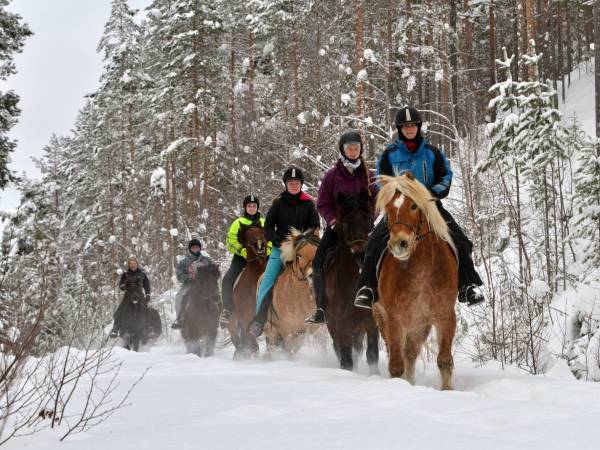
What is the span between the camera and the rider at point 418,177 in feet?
20.1

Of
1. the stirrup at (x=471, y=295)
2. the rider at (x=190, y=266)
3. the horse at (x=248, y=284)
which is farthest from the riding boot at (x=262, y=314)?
the rider at (x=190, y=266)

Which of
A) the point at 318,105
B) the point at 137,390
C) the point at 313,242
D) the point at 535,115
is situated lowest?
the point at 137,390

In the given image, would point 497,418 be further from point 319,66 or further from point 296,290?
point 319,66

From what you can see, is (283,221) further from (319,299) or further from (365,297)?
(365,297)

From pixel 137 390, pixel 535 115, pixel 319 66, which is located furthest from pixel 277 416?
pixel 319 66

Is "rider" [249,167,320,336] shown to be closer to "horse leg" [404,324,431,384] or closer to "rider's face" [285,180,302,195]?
"rider's face" [285,180,302,195]

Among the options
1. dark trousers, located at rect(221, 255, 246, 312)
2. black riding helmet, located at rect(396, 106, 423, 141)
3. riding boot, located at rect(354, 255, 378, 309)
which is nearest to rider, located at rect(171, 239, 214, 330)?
dark trousers, located at rect(221, 255, 246, 312)

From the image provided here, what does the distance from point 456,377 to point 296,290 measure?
3.40 meters

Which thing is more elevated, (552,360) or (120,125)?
(120,125)

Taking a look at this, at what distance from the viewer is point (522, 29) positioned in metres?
38.2

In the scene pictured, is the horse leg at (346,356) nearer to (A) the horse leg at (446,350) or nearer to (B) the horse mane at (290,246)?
(A) the horse leg at (446,350)

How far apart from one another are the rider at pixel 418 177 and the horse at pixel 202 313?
836 centimetres

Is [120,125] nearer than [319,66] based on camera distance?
No

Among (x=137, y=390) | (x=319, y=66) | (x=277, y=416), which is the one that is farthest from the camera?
(x=319, y=66)
